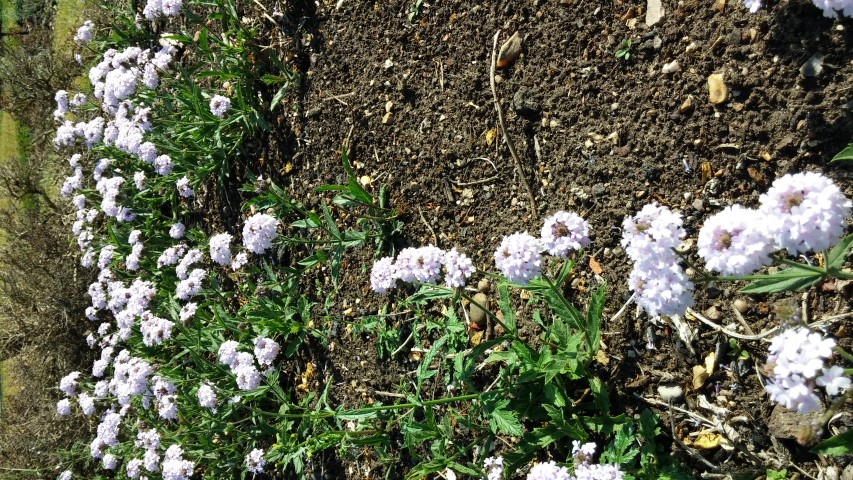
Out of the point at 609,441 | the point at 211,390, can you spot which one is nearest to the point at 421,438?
the point at 609,441

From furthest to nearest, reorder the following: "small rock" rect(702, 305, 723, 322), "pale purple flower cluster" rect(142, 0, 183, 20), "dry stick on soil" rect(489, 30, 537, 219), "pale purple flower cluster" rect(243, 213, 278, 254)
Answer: "pale purple flower cluster" rect(142, 0, 183, 20) → "pale purple flower cluster" rect(243, 213, 278, 254) → "dry stick on soil" rect(489, 30, 537, 219) → "small rock" rect(702, 305, 723, 322)

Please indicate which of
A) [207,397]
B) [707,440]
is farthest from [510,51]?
[207,397]

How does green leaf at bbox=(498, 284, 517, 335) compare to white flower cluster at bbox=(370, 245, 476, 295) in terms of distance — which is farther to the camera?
green leaf at bbox=(498, 284, 517, 335)

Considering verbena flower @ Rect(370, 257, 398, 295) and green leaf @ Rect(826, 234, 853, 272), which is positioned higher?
verbena flower @ Rect(370, 257, 398, 295)

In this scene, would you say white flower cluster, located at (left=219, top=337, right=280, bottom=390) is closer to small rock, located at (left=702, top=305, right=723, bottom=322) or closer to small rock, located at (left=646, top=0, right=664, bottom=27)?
small rock, located at (left=702, top=305, right=723, bottom=322)

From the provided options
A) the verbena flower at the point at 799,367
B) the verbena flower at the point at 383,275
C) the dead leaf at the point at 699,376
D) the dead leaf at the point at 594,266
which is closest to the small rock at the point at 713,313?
the dead leaf at the point at 699,376

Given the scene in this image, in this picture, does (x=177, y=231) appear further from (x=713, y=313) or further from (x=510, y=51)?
(x=713, y=313)

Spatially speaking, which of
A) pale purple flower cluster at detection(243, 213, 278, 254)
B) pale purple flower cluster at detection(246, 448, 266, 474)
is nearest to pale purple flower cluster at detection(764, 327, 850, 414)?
pale purple flower cluster at detection(243, 213, 278, 254)

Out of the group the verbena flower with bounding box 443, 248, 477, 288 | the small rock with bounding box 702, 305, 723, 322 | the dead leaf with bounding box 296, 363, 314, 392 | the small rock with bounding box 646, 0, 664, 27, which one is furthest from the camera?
the dead leaf with bounding box 296, 363, 314, 392

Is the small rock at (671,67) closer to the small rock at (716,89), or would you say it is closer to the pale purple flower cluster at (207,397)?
the small rock at (716,89)
